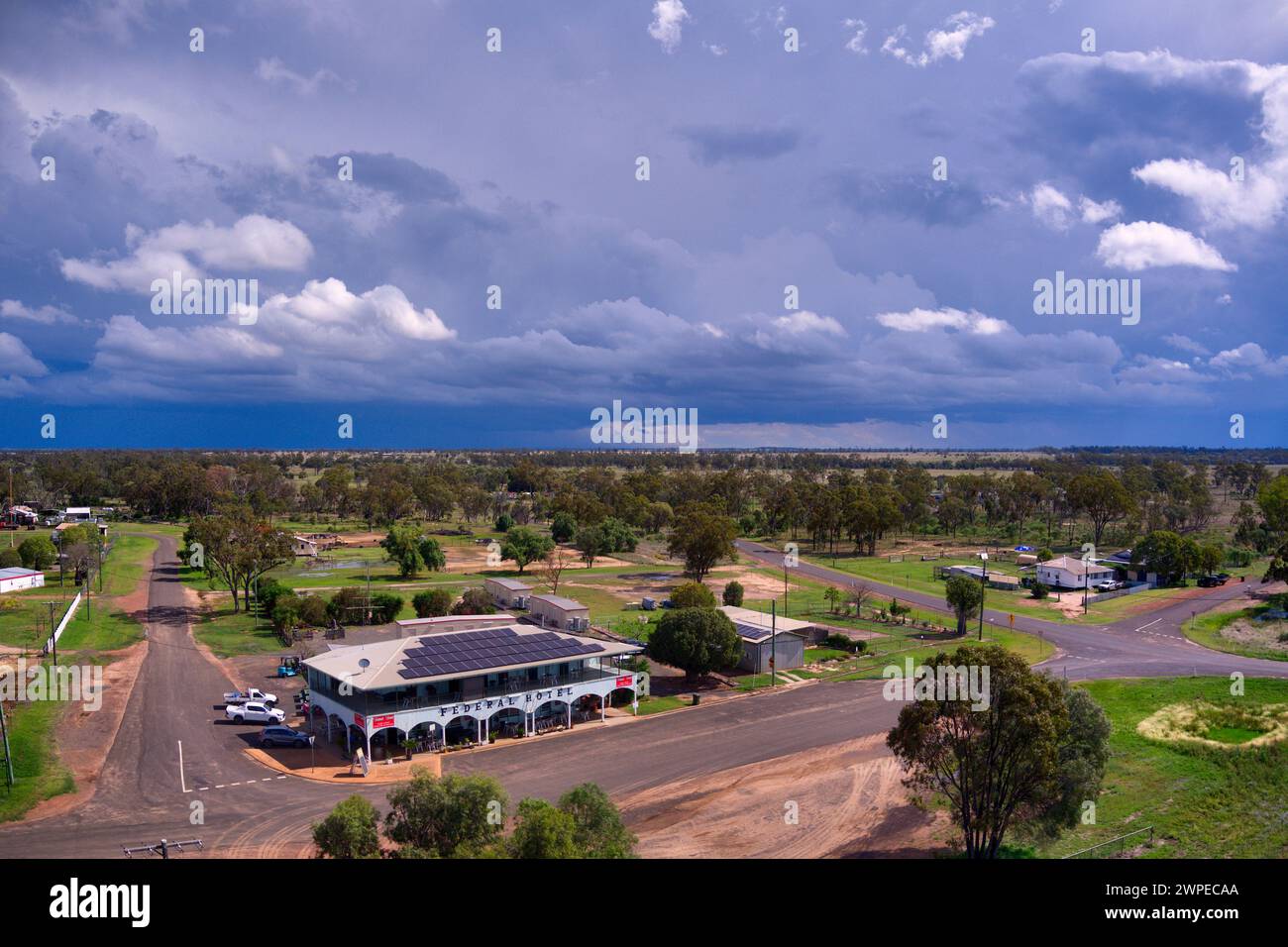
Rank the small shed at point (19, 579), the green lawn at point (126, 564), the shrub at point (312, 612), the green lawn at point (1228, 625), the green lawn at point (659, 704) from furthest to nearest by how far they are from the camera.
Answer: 1. the green lawn at point (126, 564)
2. the small shed at point (19, 579)
3. the shrub at point (312, 612)
4. the green lawn at point (1228, 625)
5. the green lawn at point (659, 704)

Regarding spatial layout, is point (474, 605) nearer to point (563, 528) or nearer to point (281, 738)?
point (281, 738)

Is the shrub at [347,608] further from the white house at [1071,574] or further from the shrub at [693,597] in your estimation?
the white house at [1071,574]

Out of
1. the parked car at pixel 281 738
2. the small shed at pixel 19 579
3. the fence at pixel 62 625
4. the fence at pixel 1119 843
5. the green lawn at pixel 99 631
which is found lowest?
the fence at pixel 1119 843

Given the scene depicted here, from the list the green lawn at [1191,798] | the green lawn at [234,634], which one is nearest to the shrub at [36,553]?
the green lawn at [234,634]

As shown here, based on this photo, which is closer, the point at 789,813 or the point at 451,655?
the point at 789,813

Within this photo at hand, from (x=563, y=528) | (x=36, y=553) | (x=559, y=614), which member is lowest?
(x=559, y=614)

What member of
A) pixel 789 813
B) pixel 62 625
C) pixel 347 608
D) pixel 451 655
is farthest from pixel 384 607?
pixel 789 813

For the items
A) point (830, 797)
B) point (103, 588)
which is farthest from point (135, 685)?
point (830, 797)

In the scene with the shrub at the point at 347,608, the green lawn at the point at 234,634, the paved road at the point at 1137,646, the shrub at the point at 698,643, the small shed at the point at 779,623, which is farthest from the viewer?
the shrub at the point at 347,608

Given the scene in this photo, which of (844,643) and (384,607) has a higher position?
(384,607)
